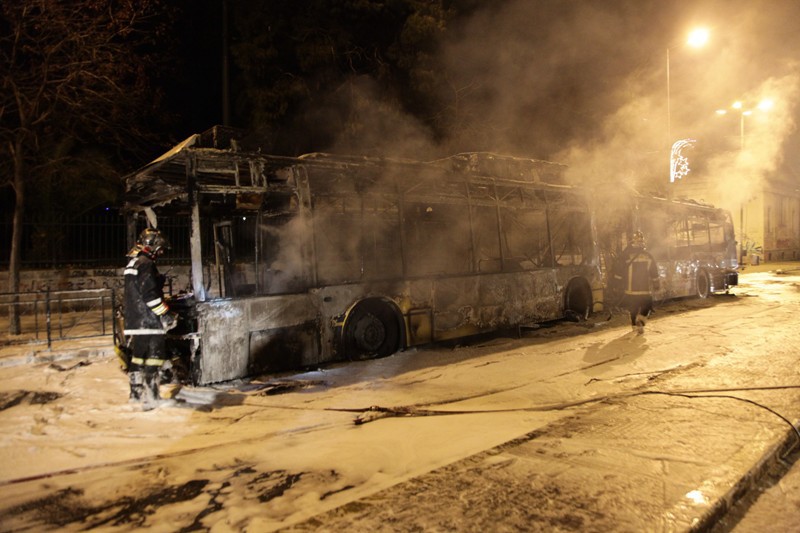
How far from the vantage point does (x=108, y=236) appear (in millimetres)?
13539

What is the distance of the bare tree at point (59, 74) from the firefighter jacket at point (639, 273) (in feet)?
34.5

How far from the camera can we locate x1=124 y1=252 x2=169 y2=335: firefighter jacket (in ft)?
17.4

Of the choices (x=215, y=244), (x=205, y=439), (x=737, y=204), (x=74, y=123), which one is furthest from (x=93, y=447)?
(x=737, y=204)

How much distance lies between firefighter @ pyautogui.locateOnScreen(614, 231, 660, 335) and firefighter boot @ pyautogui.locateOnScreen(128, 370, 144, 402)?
7714 millimetres

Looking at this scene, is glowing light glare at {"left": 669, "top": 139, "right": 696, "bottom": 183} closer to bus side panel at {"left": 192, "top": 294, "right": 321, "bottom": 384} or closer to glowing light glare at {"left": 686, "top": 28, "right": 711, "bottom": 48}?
glowing light glare at {"left": 686, "top": 28, "right": 711, "bottom": 48}

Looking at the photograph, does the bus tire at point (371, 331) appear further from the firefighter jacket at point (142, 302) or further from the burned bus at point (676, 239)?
the burned bus at point (676, 239)

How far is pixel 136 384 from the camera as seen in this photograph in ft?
17.8

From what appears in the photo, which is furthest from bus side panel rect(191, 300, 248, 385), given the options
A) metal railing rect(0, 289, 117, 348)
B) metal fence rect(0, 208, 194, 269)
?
metal fence rect(0, 208, 194, 269)

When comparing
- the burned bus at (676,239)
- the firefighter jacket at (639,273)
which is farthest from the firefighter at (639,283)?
the burned bus at (676,239)

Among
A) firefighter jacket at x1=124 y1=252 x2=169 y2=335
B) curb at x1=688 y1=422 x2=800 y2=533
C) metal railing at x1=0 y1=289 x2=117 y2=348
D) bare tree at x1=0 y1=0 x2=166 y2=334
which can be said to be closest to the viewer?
curb at x1=688 y1=422 x2=800 y2=533

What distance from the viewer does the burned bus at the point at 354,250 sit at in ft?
20.0

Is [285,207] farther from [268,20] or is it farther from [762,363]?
[268,20]

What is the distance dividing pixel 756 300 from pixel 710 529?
44.8ft

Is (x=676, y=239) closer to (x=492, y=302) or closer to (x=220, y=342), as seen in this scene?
(x=492, y=302)
